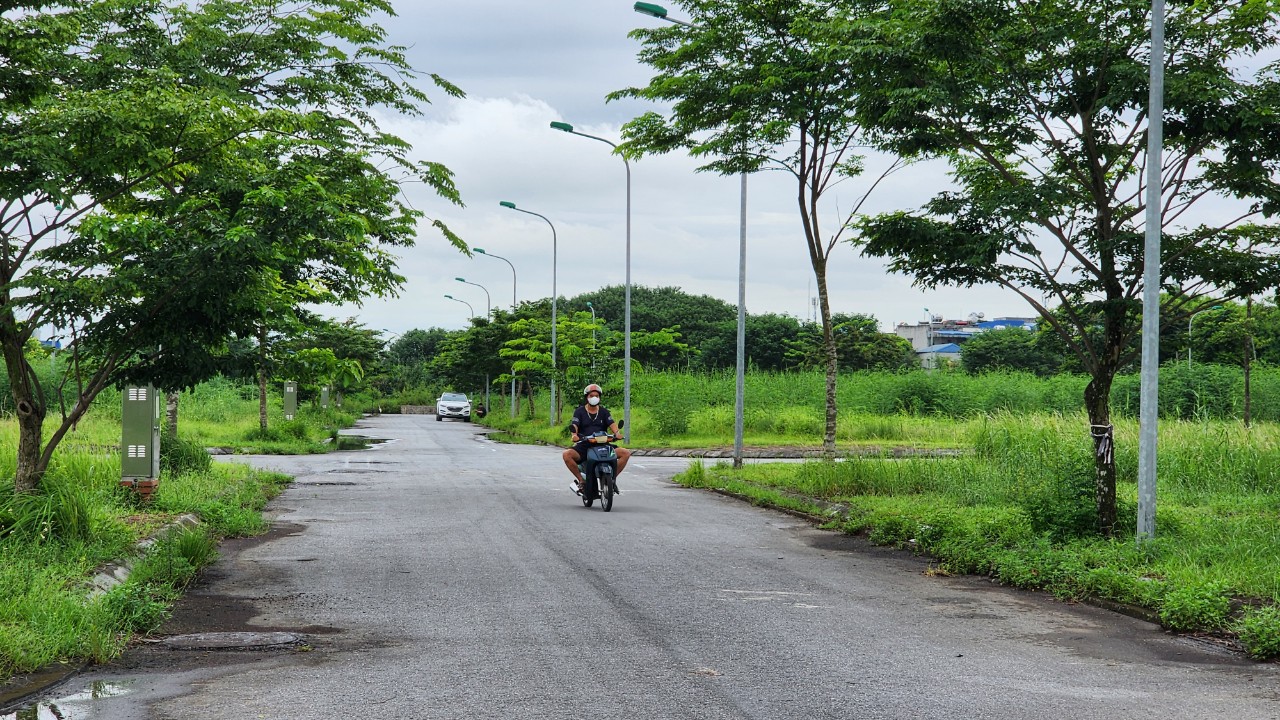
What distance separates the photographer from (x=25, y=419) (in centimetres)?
916

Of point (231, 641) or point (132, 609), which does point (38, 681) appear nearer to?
point (231, 641)

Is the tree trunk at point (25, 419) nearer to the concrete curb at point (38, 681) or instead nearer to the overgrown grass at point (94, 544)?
the overgrown grass at point (94, 544)

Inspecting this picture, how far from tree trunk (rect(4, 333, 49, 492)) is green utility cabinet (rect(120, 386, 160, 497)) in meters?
2.14

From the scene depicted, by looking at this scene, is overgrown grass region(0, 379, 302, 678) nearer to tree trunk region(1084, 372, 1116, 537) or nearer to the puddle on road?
the puddle on road

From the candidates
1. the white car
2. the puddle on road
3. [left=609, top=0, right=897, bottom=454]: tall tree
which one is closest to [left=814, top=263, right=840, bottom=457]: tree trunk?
[left=609, top=0, right=897, bottom=454]: tall tree

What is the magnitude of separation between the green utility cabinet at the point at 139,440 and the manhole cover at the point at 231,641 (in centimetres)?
578

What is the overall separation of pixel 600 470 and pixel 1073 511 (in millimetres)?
6210

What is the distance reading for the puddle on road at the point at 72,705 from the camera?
4.79m

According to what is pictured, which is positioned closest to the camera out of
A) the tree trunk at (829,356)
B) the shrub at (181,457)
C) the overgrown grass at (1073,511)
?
the overgrown grass at (1073,511)

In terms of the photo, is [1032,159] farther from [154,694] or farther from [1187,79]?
[154,694]

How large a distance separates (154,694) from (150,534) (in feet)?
16.6

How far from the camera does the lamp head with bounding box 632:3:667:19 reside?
15125 mm

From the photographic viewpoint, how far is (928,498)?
519 inches

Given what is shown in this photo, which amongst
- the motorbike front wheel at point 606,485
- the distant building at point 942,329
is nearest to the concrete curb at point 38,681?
the motorbike front wheel at point 606,485
